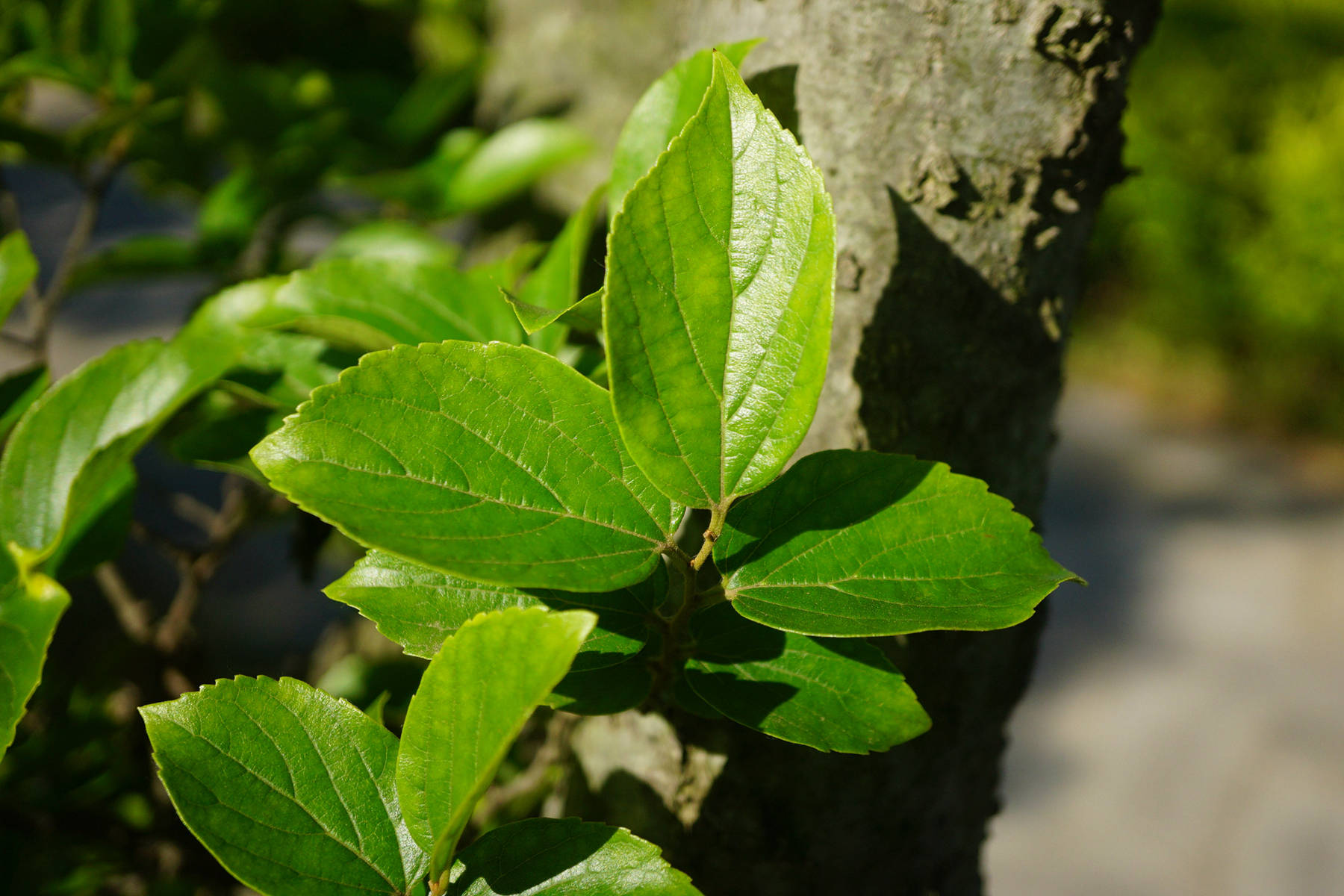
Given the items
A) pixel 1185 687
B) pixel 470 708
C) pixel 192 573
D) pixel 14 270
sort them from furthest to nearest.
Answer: pixel 1185 687
pixel 192 573
pixel 14 270
pixel 470 708

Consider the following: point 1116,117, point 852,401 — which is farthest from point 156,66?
point 1116,117

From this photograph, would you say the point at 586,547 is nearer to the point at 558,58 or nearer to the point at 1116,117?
the point at 1116,117

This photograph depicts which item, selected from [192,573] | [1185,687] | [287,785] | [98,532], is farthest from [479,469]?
[1185,687]

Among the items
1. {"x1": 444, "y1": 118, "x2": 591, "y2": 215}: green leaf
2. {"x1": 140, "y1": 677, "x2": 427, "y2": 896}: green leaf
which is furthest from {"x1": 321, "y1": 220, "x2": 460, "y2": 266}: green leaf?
{"x1": 140, "y1": 677, "x2": 427, "y2": 896}: green leaf

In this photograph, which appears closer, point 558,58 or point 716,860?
point 716,860

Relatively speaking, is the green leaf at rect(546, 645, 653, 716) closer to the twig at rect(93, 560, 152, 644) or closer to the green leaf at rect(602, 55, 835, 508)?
the green leaf at rect(602, 55, 835, 508)

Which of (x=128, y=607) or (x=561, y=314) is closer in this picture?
(x=561, y=314)

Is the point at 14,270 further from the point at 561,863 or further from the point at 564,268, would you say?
the point at 561,863
